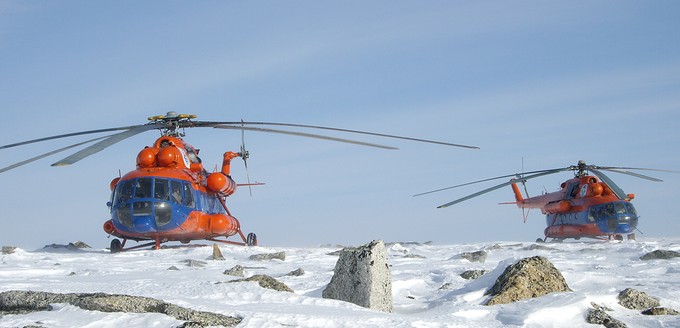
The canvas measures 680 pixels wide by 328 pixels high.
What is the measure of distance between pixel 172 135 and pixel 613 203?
14837 millimetres

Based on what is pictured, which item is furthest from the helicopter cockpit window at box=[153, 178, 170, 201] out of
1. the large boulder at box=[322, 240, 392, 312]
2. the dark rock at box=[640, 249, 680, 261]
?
the large boulder at box=[322, 240, 392, 312]

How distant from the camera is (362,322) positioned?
14.9 feet

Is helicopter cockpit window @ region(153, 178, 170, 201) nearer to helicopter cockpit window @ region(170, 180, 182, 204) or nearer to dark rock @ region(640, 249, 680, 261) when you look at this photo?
helicopter cockpit window @ region(170, 180, 182, 204)

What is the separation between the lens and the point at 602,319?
529 centimetres

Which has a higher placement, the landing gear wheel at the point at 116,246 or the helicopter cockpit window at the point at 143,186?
the helicopter cockpit window at the point at 143,186

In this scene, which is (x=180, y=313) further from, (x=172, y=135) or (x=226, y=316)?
(x=172, y=135)

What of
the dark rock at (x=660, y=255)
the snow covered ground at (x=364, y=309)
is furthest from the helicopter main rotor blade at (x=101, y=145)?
the dark rock at (x=660, y=255)

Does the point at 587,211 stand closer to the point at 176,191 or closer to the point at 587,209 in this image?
the point at 587,209

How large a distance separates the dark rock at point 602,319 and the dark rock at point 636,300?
0.66m

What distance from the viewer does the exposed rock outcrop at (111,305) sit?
14.4 ft

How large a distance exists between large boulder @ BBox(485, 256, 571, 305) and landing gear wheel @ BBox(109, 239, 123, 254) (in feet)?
37.8

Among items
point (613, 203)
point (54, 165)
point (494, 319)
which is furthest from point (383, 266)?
point (613, 203)

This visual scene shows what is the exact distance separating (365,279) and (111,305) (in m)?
2.28

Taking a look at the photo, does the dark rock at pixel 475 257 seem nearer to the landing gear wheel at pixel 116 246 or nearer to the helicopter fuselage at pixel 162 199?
the helicopter fuselage at pixel 162 199
